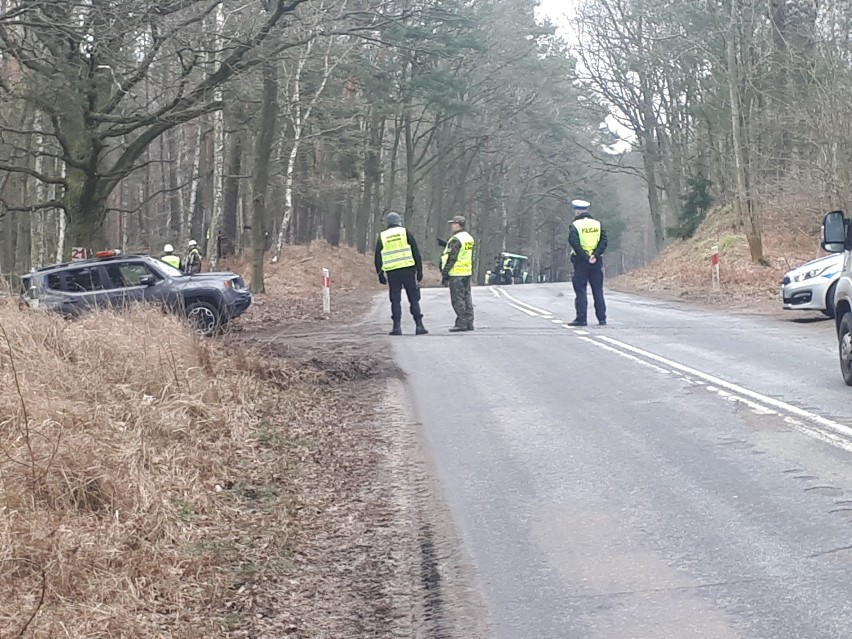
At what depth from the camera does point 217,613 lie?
17.1 ft

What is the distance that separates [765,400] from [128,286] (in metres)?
12.1

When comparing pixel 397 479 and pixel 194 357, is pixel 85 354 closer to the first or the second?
pixel 194 357

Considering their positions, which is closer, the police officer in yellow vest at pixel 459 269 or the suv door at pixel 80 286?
the police officer in yellow vest at pixel 459 269

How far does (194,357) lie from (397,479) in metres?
3.89

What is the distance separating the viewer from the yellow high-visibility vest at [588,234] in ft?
58.1

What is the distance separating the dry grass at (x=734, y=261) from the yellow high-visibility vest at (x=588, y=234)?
843cm

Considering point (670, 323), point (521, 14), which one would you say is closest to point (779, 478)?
point (670, 323)

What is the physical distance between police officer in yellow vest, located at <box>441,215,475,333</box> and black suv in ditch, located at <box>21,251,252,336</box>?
3822 millimetres

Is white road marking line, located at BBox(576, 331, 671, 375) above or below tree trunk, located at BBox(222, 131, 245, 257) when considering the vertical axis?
below

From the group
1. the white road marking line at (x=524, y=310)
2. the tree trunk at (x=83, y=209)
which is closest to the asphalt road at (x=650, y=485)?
the white road marking line at (x=524, y=310)

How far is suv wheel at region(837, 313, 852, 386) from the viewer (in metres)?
10.5

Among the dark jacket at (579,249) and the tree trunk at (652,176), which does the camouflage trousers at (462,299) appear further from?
the tree trunk at (652,176)

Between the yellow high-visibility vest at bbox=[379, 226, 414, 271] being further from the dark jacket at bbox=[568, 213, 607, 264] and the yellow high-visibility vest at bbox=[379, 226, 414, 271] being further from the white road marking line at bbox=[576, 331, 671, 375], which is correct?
the white road marking line at bbox=[576, 331, 671, 375]

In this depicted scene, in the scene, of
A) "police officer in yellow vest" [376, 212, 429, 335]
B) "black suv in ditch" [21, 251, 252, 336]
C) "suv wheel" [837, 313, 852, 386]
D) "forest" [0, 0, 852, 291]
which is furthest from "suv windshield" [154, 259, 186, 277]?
"suv wheel" [837, 313, 852, 386]
